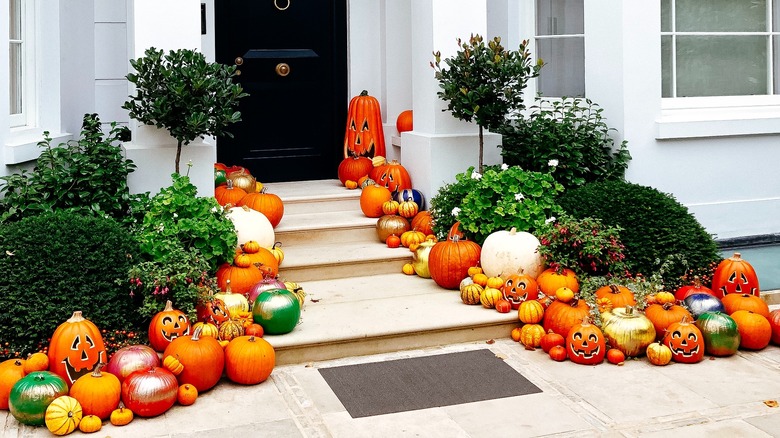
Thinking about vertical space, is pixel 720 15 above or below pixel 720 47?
above

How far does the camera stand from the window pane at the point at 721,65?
24.5 feet

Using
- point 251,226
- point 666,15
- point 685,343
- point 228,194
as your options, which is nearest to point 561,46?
point 666,15

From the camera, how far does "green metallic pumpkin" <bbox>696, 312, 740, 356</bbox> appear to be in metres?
5.28

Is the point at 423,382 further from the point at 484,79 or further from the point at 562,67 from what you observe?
the point at 562,67

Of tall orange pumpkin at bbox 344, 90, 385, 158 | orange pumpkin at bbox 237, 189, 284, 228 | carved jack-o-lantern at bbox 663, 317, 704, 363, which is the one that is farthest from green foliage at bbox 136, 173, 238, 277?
carved jack-o-lantern at bbox 663, 317, 704, 363

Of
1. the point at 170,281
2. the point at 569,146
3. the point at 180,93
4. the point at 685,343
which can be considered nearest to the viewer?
the point at 170,281

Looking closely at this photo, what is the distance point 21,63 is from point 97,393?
2.97 m

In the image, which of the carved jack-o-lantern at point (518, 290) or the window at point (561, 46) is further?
the window at point (561, 46)

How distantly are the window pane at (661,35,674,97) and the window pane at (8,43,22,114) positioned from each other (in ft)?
15.9

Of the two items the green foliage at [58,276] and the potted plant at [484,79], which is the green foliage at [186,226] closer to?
the green foliage at [58,276]

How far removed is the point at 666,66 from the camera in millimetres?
7387

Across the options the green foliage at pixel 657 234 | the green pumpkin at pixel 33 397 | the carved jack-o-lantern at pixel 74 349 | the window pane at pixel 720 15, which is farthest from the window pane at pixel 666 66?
the green pumpkin at pixel 33 397

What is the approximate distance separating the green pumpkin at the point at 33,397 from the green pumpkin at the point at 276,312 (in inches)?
49.1

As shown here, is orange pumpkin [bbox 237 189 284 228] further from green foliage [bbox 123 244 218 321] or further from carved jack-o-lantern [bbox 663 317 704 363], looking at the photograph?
carved jack-o-lantern [bbox 663 317 704 363]
